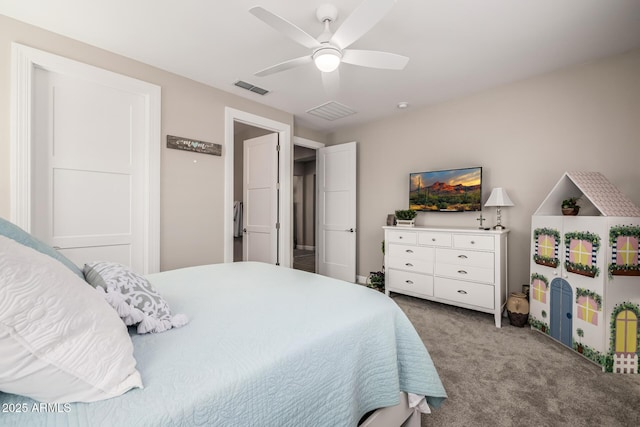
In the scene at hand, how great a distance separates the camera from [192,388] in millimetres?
709

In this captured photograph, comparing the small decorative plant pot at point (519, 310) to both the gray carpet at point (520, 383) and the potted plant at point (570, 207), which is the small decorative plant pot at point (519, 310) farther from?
the potted plant at point (570, 207)

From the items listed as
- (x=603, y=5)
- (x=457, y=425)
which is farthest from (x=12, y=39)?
(x=603, y=5)

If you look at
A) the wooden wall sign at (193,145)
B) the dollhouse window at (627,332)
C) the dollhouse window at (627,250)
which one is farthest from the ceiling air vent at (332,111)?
the dollhouse window at (627,332)

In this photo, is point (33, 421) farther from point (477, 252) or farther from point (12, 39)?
point (477, 252)

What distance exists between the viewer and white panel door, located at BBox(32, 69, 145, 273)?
2.27 metres

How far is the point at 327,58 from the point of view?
188 centimetres

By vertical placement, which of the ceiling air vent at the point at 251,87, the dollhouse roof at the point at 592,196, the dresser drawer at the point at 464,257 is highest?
the ceiling air vent at the point at 251,87

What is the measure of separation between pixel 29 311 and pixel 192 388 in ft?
1.29

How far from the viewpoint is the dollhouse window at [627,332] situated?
6.53ft

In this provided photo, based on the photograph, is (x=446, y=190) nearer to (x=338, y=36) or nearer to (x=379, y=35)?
(x=379, y=35)

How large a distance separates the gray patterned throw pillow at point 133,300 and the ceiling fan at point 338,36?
1.48 meters

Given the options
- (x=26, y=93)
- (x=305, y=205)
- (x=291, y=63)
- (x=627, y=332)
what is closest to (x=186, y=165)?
(x=26, y=93)

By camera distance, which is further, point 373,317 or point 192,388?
point 373,317

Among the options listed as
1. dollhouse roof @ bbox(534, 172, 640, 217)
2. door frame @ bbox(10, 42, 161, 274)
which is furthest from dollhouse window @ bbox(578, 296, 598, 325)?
door frame @ bbox(10, 42, 161, 274)
